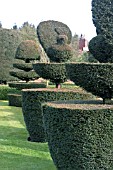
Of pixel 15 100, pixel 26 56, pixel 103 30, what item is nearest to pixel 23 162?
pixel 103 30

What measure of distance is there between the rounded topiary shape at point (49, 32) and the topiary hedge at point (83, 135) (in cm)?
1007

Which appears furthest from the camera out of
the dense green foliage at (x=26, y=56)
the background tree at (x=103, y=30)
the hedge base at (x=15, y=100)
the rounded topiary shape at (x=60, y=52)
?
the dense green foliage at (x=26, y=56)

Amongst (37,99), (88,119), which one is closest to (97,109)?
(88,119)

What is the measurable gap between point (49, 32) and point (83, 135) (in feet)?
37.3

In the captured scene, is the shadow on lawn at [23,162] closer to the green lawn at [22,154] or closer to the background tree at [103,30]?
the green lawn at [22,154]

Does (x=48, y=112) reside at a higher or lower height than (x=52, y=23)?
lower

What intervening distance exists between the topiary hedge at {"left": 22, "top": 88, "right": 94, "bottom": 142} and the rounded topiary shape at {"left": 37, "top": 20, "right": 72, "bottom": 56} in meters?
5.46

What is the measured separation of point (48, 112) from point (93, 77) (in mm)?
913

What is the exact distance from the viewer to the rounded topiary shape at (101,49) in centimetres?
668

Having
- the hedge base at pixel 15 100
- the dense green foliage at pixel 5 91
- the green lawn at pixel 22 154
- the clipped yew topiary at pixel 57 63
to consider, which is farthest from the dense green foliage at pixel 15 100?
the clipped yew topiary at pixel 57 63

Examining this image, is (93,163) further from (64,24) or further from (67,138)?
(64,24)

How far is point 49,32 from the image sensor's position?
17016mm

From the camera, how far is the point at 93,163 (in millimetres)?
6195

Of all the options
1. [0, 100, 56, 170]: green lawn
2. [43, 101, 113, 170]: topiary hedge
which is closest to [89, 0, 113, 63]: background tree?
[43, 101, 113, 170]: topiary hedge
